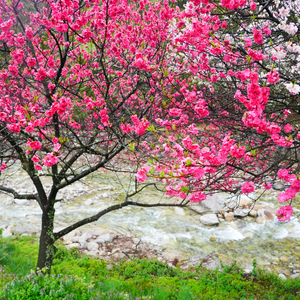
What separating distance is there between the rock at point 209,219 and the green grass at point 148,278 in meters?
2.39

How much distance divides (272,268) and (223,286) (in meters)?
1.98

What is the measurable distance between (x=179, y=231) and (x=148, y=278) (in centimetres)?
279

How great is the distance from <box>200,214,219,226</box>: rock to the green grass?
239 cm

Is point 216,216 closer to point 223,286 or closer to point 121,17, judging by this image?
point 223,286

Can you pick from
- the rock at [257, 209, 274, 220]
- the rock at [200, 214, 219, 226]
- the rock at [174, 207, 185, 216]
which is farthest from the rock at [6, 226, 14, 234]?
the rock at [257, 209, 274, 220]

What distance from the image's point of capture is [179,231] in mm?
6863

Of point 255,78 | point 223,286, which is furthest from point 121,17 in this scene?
point 223,286

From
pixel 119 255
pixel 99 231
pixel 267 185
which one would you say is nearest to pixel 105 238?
pixel 99 231

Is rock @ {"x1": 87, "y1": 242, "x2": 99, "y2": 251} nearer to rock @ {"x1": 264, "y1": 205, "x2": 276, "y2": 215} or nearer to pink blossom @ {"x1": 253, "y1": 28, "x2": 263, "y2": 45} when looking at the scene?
pink blossom @ {"x1": 253, "y1": 28, "x2": 263, "y2": 45}

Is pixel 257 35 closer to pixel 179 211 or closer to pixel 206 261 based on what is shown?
pixel 206 261

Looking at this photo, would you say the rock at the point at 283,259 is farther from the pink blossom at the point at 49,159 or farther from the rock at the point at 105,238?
the pink blossom at the point at 49,159

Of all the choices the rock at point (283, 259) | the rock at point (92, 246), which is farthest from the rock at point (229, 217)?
the rock at point (92, 246)

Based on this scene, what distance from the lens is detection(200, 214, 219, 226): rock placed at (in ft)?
23.7

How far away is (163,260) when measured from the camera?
5.37 m
